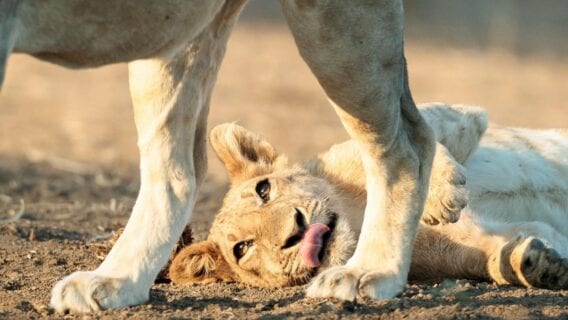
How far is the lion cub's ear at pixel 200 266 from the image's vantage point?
18.3 ft

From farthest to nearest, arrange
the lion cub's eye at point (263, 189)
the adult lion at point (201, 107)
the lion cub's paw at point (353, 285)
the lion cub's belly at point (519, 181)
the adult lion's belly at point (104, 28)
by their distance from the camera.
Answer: the lion cub's belly at point (519, 181) < the lion cub's eye at point (263, 189) < the lion cub's paw at point (353, 285) < the adult lion at point (201, 107) < the adult lion's belly at point (104, 28)

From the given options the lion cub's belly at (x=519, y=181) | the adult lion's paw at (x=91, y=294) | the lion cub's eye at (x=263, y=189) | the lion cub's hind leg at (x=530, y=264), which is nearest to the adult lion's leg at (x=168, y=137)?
the adult lion's paw at (x=91, y=294)

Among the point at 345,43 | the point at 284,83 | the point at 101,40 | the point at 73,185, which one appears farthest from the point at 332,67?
the point at 284,83

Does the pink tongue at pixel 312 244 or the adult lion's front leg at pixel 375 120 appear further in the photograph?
the pink tongue at pixel 312 244

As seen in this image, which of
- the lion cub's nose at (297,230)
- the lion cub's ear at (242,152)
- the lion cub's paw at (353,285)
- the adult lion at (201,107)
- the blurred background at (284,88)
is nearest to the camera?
the adult lion at (201,107)

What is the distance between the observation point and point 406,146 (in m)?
4.97

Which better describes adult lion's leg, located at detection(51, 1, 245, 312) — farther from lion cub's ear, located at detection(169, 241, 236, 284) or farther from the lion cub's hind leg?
the lion cub's hind leg

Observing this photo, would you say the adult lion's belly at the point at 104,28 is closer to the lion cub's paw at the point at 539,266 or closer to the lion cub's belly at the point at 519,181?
the lion cub's paw at the point at 539,266

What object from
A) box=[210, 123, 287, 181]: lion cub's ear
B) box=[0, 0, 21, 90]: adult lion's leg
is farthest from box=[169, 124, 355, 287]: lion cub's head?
box=[0, 0, 21, 90]: adult lion's leg

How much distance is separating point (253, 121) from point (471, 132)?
240 inches

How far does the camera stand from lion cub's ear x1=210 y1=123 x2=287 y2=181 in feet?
20.4

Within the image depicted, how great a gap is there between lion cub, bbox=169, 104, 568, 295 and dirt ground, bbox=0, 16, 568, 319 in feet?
0.52

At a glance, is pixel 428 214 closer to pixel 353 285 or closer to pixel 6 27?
pixel 353 285

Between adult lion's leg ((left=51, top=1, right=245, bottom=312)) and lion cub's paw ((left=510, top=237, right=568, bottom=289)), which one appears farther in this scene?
lion cub's paw ((left=510, top=237, right=568, bottom=289))
